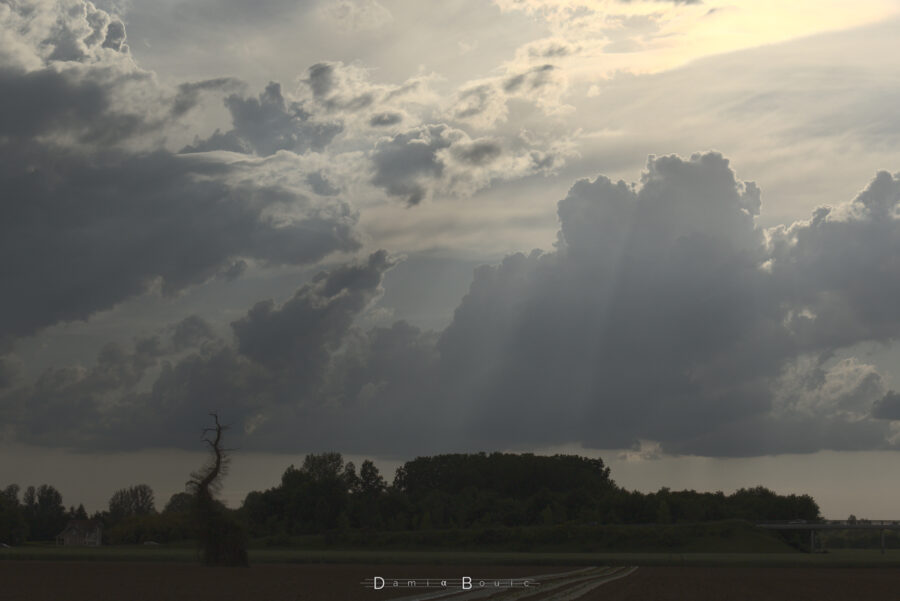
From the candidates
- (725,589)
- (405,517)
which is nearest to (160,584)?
(725,589)

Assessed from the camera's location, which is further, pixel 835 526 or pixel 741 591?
pixel 835 526

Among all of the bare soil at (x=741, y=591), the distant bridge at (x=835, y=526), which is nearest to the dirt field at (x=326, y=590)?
the bare soil at (x=741, y=591)

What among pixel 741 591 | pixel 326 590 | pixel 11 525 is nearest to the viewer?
pixel 326 590

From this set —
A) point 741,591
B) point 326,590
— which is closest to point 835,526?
point 741,591

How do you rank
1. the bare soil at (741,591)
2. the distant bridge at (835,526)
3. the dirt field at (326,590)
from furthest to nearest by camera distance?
the distant bridge at (835,526), the bare soil at (741,591), the dirt field at (326,590)

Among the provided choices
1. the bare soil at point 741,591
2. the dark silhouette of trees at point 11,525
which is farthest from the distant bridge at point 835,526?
the dark silhouette of trees at point 11,525

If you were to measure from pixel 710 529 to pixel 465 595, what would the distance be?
117907mm

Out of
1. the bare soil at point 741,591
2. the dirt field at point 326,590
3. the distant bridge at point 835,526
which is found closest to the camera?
the dirt field at point 326,590

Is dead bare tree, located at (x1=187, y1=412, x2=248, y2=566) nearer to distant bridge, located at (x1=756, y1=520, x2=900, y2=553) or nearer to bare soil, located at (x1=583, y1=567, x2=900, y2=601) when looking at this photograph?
bare soil, located at (x1=583, y1=567, x2=900, y2=601)

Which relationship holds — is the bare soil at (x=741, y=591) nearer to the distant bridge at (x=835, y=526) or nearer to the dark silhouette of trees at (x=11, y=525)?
the distant bridge at (x=835, y=526)

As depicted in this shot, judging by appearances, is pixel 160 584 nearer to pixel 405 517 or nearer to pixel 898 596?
pixel 898 596

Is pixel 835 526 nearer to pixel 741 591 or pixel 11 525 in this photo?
pixel 741 591

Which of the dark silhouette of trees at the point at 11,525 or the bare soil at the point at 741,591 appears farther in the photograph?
the dark silhouette of trees at the point at 11,525

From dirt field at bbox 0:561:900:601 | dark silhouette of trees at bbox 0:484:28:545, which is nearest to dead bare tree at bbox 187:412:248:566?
dirt field at bbox 0:561:900:601
